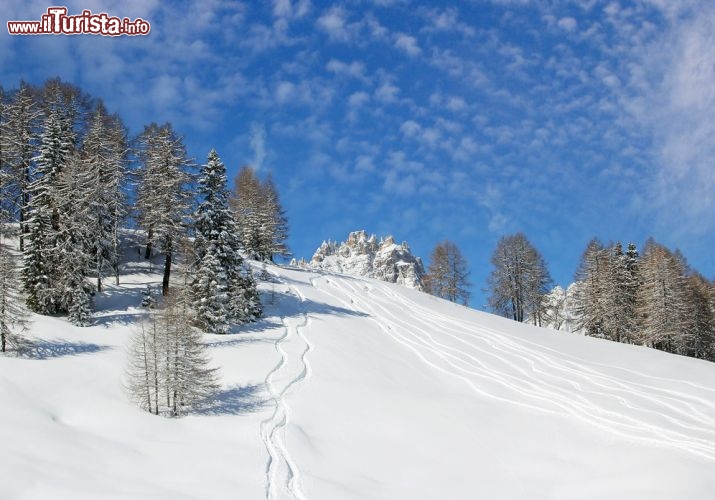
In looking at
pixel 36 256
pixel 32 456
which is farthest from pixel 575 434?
pixel 36 256

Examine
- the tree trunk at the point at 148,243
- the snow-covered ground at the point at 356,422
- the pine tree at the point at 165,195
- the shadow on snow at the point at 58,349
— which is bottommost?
the snow-covered ground at the point at 356,422

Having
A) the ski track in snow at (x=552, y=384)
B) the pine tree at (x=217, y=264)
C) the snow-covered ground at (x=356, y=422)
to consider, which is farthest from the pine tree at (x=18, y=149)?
the ski track in snow at (x=552, y=384)

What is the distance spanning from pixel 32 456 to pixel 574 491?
17.5m

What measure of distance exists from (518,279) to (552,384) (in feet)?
103

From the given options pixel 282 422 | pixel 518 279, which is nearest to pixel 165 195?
pixel 282 422

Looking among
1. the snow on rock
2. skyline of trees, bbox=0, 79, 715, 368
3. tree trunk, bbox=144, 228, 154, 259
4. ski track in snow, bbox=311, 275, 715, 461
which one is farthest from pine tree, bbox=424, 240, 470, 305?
the snow on rock

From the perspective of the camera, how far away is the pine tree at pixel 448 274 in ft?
217

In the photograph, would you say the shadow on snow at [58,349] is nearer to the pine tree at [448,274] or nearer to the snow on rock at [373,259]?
the pine tree at [448,274]

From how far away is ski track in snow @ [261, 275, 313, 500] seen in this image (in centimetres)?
1627

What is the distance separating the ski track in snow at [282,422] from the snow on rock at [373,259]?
97243 millimetres

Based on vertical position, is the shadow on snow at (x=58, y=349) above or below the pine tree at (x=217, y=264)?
below

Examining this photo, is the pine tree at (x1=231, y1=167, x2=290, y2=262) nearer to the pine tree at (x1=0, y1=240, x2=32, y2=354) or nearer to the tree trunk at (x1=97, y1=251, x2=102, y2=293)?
the tree trunk at (x1=97, y1=251, x2=102, y2=293)

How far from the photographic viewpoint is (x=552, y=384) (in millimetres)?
31469

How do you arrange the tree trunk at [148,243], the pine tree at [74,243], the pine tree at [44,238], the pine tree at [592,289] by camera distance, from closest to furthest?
the pine tree at [74,243], the pine tree at [44,238], the tree trunk at [148,243], the pine tree at [592,289]
